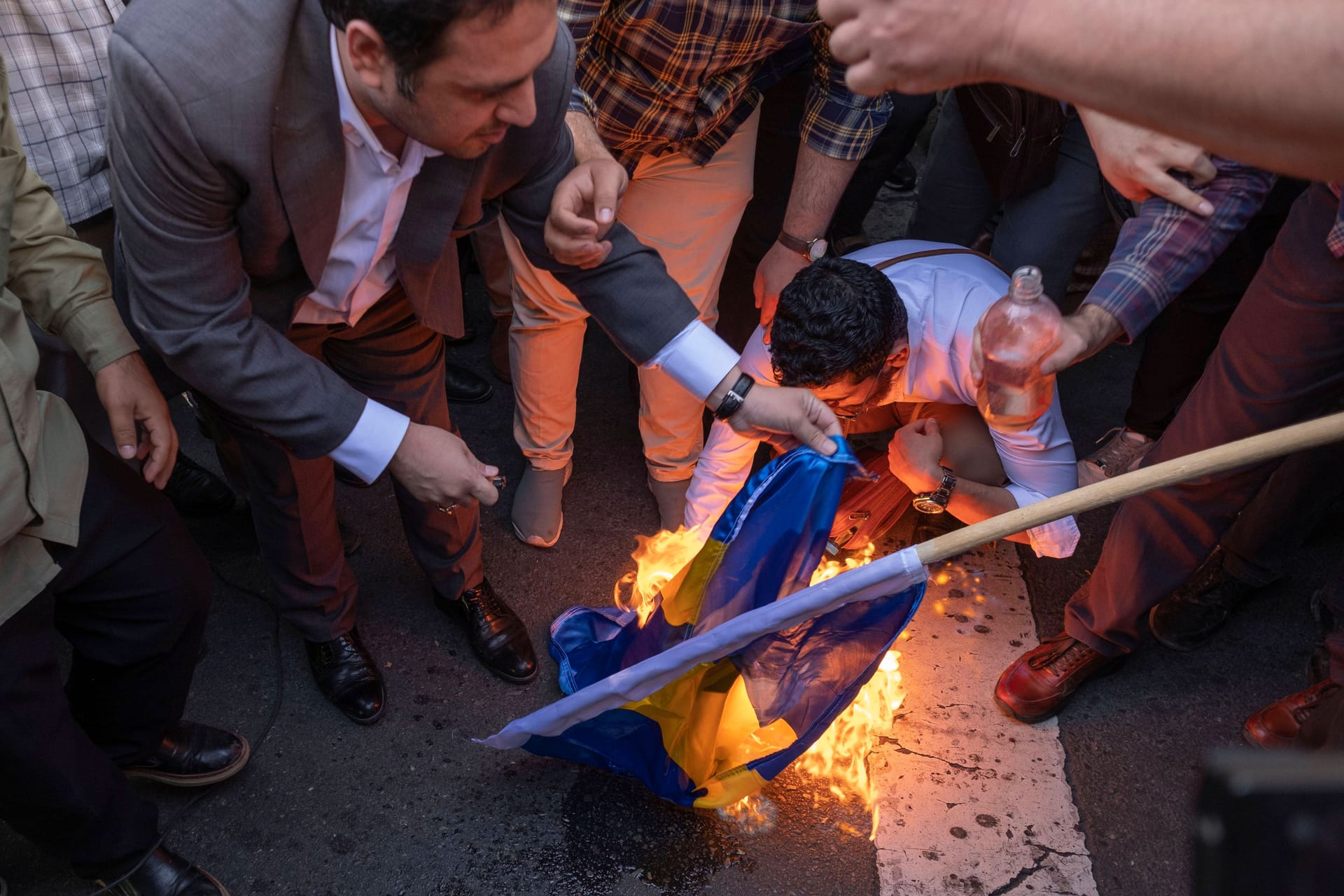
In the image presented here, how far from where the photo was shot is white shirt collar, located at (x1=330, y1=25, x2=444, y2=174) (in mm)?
1637

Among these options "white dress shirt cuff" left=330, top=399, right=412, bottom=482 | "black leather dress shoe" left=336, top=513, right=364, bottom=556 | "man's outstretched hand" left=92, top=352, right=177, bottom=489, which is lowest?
"black leather dress shoe" left=336, top=513, right=364, bottom=556

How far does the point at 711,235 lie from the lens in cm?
295

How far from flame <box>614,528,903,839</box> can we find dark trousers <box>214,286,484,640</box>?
1.89 ft

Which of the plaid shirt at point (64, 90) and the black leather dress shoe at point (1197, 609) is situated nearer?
the plaid shirt at point (64, 90)

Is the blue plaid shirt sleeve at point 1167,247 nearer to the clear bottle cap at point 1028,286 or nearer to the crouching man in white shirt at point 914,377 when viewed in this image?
the clear bottle cap at point 1028,286

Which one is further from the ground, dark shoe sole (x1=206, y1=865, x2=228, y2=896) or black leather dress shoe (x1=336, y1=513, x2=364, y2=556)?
dark shoe sole (x1=206, y1=865, x2=228, y2=896)

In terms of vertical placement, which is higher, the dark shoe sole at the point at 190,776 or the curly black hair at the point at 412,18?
the curly black hair at the point at 412,18

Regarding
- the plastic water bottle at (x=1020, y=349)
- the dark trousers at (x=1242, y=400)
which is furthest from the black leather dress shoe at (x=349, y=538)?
the dark trousers at (x=1242, y=400)

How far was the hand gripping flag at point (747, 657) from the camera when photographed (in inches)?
76.0

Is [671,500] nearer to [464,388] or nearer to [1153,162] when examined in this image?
[464,388]

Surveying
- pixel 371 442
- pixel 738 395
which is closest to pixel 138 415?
pixel 371 442

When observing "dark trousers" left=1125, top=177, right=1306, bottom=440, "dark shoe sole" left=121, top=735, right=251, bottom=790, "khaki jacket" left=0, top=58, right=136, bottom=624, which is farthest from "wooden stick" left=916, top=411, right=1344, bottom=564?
"dark shoe sole" left=121, top=735, right=251, bottom=790

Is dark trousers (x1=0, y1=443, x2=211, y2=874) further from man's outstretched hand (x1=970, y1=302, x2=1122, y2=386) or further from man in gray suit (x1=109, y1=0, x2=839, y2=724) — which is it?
man's outstretched hand (x1=970, y1=302, x2=1122, y2=386)

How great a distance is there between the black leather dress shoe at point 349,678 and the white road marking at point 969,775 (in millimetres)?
1412
